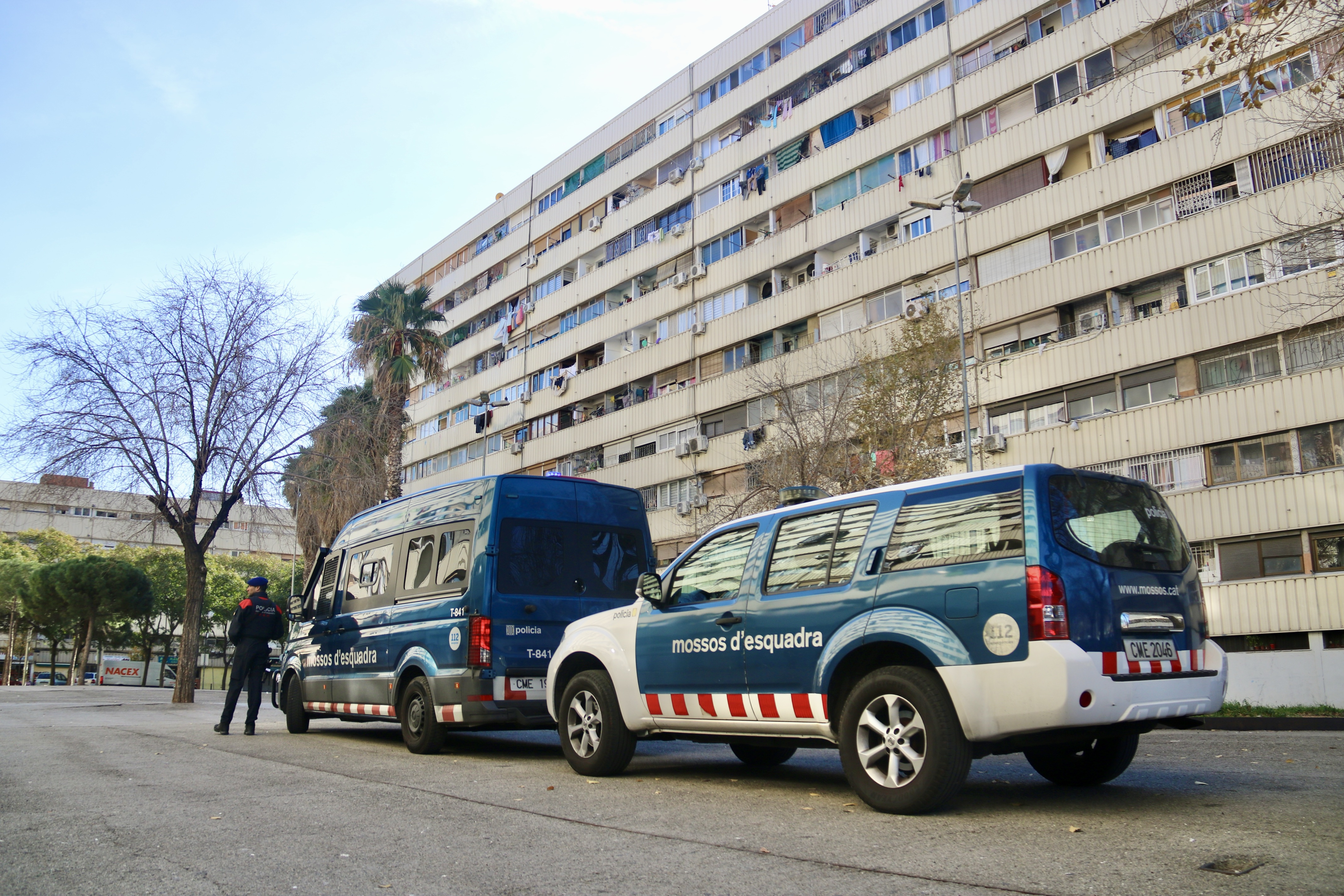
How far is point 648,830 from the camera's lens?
511 centimetres

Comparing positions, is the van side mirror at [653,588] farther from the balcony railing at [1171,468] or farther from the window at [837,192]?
the window at [837,192]

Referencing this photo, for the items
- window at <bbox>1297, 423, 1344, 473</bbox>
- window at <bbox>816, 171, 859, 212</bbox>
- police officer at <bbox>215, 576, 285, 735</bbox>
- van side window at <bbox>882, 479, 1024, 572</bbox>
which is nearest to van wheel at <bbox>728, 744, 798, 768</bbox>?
van side window at <bbox>882, 479, 1024, 572</bbox>

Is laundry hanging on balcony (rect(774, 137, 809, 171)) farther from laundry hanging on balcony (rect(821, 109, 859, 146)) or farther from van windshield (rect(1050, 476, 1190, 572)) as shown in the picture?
van windshield (rect(1050, 476, 1190, 572))

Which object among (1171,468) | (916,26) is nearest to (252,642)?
(1171,468)

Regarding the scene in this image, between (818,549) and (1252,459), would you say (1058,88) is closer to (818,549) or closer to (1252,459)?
(1252,459)

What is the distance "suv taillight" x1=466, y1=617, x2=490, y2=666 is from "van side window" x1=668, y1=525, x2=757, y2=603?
237 centimetres

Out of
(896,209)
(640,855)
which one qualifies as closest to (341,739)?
(640,855)

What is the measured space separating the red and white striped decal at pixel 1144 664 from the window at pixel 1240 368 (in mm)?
18042

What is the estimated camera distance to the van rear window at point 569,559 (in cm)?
909

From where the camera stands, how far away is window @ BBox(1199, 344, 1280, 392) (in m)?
20.7

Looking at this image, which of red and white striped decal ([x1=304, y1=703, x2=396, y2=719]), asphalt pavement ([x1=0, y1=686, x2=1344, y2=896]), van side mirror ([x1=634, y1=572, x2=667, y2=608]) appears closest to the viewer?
asphalt pavement ([x1=0, y1=686, x2=1344, y2=896])

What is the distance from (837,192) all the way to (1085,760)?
26.0 m

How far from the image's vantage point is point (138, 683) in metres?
51.8

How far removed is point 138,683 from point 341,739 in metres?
47.1
